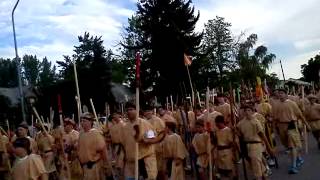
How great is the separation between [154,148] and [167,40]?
32.6 meters

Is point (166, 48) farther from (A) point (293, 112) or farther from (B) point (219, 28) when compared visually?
(A) point (293, 112)

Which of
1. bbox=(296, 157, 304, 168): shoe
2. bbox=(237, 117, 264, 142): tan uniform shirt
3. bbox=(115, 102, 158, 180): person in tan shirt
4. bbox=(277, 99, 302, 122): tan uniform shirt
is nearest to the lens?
bbox=(115, 102, 158, 180): person in tan shirt

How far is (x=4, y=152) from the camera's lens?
1334 centimetres

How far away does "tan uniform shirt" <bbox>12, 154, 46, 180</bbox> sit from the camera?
28.0 ft

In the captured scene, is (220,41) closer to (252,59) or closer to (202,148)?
(252,59)

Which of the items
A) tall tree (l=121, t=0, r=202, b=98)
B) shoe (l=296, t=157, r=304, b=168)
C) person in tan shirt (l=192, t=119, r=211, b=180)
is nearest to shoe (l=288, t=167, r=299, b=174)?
shoe (l=296, t=157, r=304, b=168)

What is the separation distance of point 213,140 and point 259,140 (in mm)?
1074

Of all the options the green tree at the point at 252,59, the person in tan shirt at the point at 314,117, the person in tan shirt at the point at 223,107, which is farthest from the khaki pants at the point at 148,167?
the green tree at the point at 252,59

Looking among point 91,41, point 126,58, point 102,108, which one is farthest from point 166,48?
point 91,41

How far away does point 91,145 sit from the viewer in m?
11.3

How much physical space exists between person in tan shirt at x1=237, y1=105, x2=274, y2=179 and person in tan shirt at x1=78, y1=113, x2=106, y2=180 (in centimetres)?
317

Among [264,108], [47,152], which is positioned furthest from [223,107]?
[47,152]

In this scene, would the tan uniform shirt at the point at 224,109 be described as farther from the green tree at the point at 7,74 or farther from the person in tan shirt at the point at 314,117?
the green tree at the point at 7,74

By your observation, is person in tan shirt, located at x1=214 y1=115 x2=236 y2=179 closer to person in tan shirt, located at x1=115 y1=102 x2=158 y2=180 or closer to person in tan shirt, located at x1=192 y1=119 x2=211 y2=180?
person in tan shirt, located at x1=192 y1=119 x2=211 y2=180
